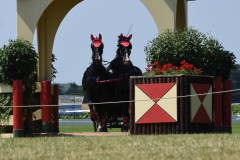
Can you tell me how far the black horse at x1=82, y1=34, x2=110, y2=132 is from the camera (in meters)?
20.2

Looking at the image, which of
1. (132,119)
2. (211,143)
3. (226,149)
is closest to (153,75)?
(132,119)

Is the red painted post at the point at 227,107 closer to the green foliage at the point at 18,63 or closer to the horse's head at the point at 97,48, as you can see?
the horse's head at the point at 97,48

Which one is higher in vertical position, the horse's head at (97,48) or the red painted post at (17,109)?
the horse's head at (97,48)

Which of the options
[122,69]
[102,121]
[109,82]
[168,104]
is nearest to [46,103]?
[109,82]

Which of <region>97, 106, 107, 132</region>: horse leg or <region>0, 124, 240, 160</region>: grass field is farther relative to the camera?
<region>97, 106, 107, 132</region>: horse leg

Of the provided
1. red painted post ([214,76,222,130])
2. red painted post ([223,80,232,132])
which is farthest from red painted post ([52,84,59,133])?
red painted post ([214,76,222,130])

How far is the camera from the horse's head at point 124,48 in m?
20.3

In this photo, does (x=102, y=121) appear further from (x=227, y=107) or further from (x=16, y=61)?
(x=227, y=107)

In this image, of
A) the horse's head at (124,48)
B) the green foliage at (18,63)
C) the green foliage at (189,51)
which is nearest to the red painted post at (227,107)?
the green foliage at (189,51)

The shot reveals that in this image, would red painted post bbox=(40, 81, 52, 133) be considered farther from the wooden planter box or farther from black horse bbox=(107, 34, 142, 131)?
the wooden planter box

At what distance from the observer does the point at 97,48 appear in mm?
19938

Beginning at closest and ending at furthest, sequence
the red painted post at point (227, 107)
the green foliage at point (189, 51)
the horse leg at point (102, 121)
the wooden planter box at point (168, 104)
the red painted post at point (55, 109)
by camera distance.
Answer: the wooden planter box at point (168, 104), the green foliage at point (189, 51), the red painted post at point (227, 107), the horse leg at point (102, 121), the red painted post at point (55, 109)

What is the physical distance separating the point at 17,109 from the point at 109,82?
2.72 m

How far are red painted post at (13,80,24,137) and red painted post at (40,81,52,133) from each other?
43.4 inches
